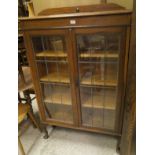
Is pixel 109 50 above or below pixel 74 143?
above

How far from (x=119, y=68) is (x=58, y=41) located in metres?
0.64

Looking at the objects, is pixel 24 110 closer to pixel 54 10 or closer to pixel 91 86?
pixel 91 86

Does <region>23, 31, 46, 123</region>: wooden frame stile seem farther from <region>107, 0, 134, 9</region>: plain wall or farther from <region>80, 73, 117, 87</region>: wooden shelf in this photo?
<region>107, 0, 134, 9</region>: plain wall

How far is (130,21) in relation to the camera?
1.08m

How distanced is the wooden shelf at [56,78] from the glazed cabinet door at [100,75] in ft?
0.58

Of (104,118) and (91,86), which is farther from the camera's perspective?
(104,118)

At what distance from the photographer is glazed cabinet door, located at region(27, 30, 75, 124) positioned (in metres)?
1.42

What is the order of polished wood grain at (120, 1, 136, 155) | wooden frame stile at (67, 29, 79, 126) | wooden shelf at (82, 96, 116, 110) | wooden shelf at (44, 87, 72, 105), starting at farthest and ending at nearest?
1. wooden shelf at (44, 87, 72, 105)
2. wooden shelf at (82, 96, 116, 110)
3. wooden frame stile at (67, 29, 79, 126)
4. polished wood grain at (120, 1, 136, 155)

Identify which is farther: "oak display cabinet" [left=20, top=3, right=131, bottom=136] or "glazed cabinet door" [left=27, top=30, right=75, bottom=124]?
"glazed cabinet door" [left=27, top=30, right=75, bottom=124]

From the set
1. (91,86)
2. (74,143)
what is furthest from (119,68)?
(74,143)

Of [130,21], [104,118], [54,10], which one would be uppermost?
[54,10]

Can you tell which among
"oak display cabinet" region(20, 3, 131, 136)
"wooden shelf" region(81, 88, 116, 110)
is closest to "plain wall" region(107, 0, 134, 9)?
"oak display cabinet" region(20, 3, 131, 136)

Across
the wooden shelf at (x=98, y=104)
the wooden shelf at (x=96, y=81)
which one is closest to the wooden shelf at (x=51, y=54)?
the wooden shelf at (x=96, y=81)

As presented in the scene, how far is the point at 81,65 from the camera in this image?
1.44 meters
